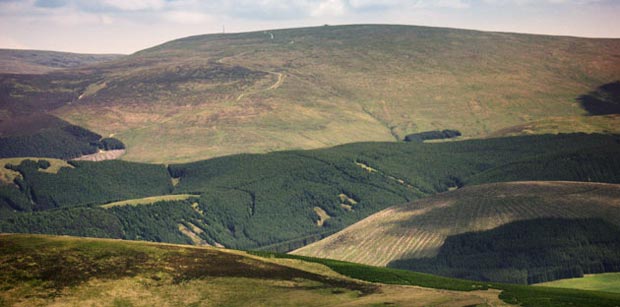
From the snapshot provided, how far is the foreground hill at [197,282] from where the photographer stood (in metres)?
110

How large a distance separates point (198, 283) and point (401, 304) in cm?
2777

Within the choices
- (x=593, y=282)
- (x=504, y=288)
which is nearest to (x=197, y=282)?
(x=504, y=288)

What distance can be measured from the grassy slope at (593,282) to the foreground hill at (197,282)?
138ft

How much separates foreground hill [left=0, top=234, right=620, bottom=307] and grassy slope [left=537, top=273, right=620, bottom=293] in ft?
138

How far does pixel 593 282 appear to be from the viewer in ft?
575

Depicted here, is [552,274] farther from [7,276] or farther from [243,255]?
[7,276]

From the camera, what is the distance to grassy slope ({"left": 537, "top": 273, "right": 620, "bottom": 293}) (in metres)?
168

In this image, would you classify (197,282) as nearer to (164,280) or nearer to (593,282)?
(164,280)

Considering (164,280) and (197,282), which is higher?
(164,280)

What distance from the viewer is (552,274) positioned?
190125 millimetres

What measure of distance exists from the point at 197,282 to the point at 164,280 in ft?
14.0

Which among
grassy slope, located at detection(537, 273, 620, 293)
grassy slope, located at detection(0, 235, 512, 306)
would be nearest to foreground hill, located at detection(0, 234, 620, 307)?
grassy slope, located at detection(0, 235, 512, 306)

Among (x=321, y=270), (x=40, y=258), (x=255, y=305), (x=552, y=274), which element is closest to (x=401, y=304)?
(x=255, y=305)

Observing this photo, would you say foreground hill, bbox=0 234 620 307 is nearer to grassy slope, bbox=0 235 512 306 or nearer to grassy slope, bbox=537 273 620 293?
grassy slope, bbox=0 235 512 306
